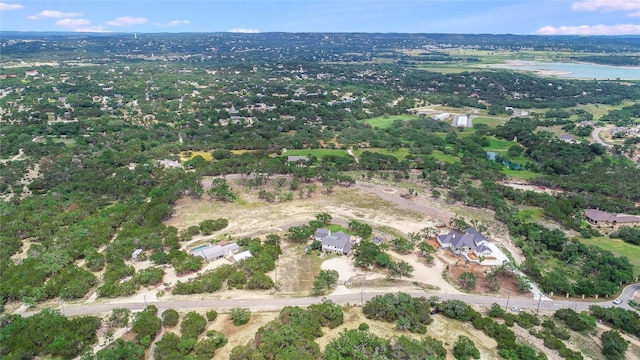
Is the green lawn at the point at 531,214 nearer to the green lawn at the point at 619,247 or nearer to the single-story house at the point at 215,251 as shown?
the green lawn at the point at 619,247

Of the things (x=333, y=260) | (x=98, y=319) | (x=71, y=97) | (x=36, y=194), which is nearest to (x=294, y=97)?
(x=71, y=97)

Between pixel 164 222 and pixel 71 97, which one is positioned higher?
pixel 71 97

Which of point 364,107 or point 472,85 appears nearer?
point 364,107

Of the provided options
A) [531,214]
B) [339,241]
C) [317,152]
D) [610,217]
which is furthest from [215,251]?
[610,217]

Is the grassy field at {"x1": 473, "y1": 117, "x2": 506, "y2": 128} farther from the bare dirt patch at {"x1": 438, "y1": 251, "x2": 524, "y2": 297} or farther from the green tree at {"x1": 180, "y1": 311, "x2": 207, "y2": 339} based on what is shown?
the green tree at {"x1": 180, "y1": 311, "x2": 207, "y2": 339}

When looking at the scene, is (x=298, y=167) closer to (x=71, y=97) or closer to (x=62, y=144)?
(x=62, y=144)

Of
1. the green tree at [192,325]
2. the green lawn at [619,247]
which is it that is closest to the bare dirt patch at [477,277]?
the green lawn at [619,247]

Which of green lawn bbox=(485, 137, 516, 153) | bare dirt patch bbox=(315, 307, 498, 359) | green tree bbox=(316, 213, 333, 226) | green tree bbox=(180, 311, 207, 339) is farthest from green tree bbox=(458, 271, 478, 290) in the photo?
green lawn bbox=(485, 137, 516, 153)

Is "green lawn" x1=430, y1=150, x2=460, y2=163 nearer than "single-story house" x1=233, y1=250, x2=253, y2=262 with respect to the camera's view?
No
